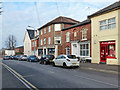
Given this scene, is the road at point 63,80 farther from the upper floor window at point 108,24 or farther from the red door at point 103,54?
the upper floor window at point 108,24

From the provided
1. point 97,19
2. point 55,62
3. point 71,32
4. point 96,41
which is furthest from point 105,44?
point 71,32

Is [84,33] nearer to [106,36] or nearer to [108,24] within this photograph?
[106,36]

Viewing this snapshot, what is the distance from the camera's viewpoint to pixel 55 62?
16.9 metres

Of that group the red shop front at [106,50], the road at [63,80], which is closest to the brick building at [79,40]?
the red shop front at [106,50]

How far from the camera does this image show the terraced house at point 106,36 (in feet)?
50.5

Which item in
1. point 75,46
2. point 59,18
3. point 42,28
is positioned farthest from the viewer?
point 42,28

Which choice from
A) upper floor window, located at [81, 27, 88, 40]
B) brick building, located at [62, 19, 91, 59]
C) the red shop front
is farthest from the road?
upper floor window, located at [81, 27, 88, 40]

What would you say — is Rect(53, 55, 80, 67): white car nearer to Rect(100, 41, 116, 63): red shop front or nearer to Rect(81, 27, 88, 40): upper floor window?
Rect(100, 41, 116, 63): red shop front

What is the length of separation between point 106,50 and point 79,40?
20.9ft

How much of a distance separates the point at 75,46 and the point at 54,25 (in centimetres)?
980

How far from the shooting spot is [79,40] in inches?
882

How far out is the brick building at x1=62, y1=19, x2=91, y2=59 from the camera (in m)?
20.5

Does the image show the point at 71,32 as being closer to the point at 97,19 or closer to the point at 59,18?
the point at 97,19

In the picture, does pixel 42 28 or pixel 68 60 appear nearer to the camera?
pixel 68 60
